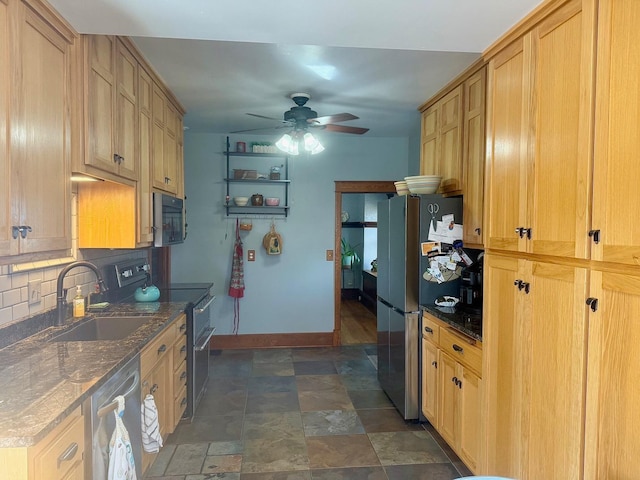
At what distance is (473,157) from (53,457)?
8.49ft

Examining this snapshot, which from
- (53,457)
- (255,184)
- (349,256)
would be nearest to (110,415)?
(53,457)

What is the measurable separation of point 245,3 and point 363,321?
5.11m

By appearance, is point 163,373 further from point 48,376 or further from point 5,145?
point 5,145

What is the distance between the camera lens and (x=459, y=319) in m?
2.40

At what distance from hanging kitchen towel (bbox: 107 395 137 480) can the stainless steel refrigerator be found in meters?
1.90

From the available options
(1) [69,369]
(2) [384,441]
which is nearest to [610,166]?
(1) [69,369]

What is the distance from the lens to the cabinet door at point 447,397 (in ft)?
7.82

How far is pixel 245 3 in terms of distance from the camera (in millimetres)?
1506

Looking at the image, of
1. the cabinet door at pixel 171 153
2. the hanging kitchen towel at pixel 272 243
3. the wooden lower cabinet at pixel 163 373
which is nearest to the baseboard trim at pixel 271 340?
the hanging kitchen towel at pixel 272 243

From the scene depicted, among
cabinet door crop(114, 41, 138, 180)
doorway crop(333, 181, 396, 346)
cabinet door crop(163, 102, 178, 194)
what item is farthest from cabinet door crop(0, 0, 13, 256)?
doorway crop(333, 181, 396, 346)

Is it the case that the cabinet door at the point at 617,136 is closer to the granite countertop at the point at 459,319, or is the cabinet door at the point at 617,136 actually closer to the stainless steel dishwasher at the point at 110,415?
the granite countertop at the point at 459,319

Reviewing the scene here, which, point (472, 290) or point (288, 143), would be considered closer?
point (472, 290)

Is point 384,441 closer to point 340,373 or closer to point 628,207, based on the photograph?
point 340,373

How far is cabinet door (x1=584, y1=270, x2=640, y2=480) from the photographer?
3.70 ft
